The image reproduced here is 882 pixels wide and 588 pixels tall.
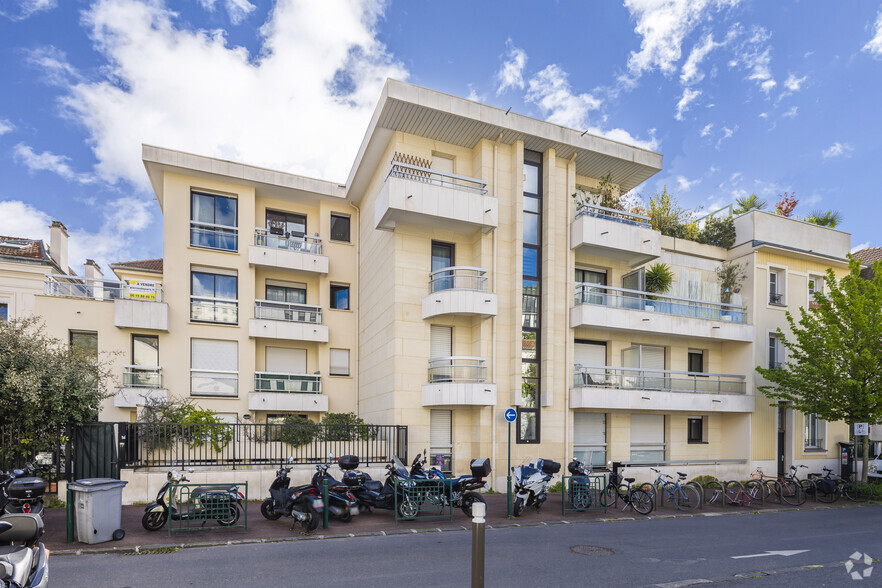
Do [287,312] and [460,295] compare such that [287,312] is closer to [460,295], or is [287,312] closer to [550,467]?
[460,295]

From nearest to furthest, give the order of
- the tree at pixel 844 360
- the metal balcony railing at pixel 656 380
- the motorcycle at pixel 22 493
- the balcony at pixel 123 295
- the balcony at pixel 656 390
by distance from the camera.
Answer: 1. the motorcycle at pixel 22 493
2. the tree at pixel 844 360
3. the balcony at pixel 656 390
4. the metal balcony railing at pixel 656 380
5. the balcony at pixel 123 295

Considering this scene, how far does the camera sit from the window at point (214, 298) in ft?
63.9

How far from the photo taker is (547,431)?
56.1 feet

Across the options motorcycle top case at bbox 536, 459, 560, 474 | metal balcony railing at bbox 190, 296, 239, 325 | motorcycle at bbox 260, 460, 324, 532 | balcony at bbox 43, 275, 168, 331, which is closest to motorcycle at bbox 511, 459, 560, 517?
motorcycle top case at bbox 536, 459, 560, 474

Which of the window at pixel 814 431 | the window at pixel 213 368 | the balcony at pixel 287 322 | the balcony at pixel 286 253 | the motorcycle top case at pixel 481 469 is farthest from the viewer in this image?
the window at pixel 814 431

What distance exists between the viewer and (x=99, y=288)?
18469mm

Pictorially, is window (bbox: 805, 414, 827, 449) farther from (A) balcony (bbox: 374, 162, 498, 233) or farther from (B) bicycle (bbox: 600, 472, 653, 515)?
(A) balcony (bbox: 374, 162, 498, 233)

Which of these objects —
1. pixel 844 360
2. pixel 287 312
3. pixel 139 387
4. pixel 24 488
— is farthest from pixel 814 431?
pixel 139 387

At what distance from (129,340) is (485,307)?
1269 centimetres

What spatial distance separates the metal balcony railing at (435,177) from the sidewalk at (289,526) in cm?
957

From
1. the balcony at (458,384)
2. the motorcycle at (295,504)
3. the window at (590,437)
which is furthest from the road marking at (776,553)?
the window at (590,437)

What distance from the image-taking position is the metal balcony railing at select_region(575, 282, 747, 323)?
17922 millimetres

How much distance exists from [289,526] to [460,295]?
320 inches

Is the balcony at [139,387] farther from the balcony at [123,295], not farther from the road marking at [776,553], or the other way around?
the road marking at [776,553]
